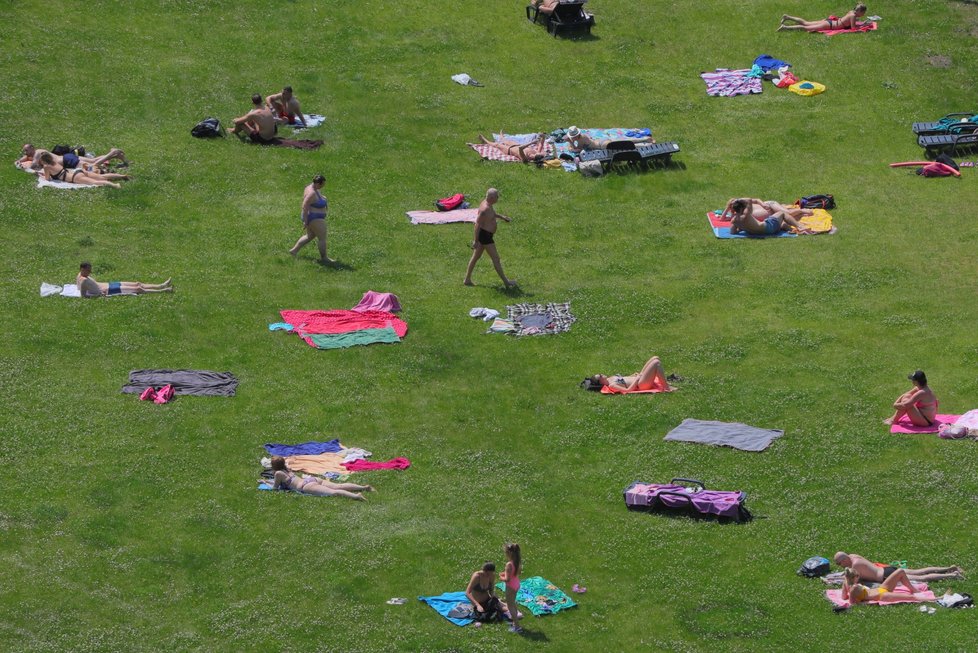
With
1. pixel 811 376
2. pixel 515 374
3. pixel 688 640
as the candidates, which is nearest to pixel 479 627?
pixel 688 640

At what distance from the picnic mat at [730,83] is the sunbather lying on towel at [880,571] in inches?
1000

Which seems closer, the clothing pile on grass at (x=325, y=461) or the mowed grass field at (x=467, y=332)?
the mowed grass field at (x=467, y=332)

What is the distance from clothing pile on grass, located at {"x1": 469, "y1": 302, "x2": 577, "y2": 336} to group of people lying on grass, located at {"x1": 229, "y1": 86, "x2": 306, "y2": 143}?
38.0 ft

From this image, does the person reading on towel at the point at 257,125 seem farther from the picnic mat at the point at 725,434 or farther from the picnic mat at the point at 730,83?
the picnic mat at the point at 725,434

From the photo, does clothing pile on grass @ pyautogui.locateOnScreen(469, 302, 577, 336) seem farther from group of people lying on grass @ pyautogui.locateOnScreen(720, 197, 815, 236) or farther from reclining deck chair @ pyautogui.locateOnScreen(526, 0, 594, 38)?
reclining deck chair @ pyautogui.locateOnScreen(526, 0, 594, 38)

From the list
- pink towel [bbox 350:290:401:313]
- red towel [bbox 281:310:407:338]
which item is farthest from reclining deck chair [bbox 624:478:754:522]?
pink towel [bbox 350:290:401:313]

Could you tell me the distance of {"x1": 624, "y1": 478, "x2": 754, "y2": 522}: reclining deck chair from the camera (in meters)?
24.8

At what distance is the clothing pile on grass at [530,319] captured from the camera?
32.4 metres

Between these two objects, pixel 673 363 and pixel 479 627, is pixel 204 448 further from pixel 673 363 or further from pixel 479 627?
pixel 673 363

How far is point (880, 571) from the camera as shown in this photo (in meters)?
22.9

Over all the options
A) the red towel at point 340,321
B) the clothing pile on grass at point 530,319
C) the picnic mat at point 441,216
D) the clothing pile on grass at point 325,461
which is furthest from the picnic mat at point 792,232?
the clothing pile on grass at point 325,461

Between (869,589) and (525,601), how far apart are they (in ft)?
18.9

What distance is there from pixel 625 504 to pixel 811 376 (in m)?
6.94

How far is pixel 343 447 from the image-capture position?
27172mm
